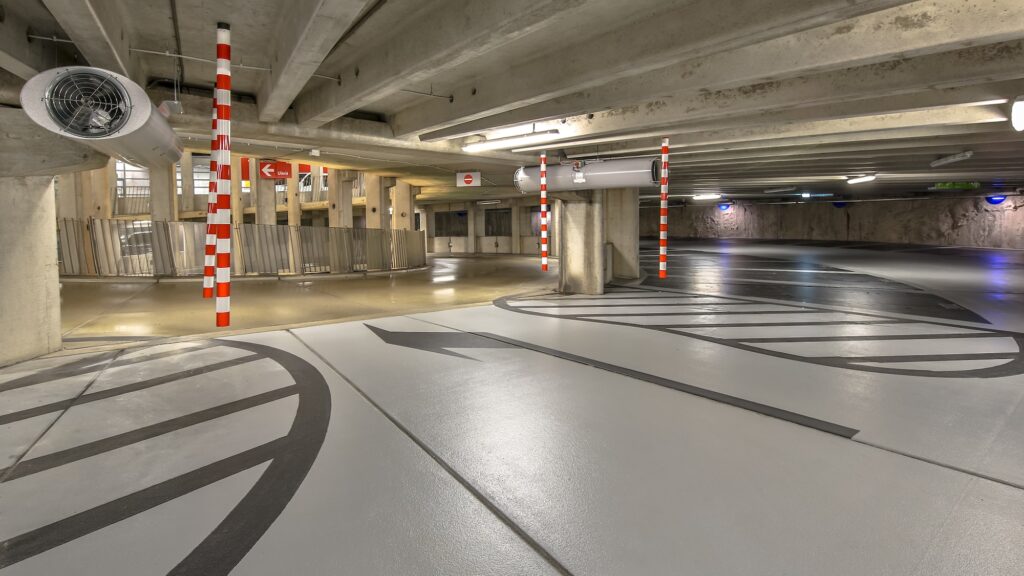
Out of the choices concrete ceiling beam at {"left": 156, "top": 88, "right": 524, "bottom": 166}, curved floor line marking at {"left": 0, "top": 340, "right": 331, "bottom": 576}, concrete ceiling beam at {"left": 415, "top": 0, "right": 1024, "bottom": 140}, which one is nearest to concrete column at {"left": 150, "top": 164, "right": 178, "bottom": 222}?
concrete ceiling beam at {"left": 156, "top": 88, "right": 524, "bottom": 166}

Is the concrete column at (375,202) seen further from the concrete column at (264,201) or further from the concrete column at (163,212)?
the concrete column at (163,212)

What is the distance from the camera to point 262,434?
3.22 m

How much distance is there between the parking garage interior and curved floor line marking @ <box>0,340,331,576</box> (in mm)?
19

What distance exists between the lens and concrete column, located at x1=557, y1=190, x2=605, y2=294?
33.0 ft

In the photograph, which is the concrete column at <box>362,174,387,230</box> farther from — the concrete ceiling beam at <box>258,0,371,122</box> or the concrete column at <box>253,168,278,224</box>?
the concrete ceiling beam at <box>258,0,371,122</box>

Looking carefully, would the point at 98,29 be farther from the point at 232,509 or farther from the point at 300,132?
the point at 300,132

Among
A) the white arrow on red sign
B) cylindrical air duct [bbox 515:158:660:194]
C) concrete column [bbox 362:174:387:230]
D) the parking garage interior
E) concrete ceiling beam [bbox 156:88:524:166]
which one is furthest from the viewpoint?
concrete column [bbox 362:174:387:230]

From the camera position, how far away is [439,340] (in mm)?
5887

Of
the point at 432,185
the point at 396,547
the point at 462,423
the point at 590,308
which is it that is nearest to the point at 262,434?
the point at 462,423

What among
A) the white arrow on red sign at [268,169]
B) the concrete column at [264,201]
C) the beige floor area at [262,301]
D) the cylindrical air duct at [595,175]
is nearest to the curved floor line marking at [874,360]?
the cylindrical air duct at [595,175]

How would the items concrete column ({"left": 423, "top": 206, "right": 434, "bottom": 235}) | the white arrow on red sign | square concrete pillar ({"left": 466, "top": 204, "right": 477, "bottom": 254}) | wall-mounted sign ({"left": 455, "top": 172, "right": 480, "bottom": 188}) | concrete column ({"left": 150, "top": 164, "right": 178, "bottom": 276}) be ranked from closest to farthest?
concrete column ({"left": 150, "top": 164, "right": 178, "bottom": 276}), the white arrow on red sign, wall-mounted sign ({"left": 455, "top": 172, "right": 480, "bottom": 188}), square concrete pillar ({"left": 466, "top": 204, "right": 477, "bottom": 254}), concrete column ({"left": 423, "top": 206, "right": 434, "bottom": 235})

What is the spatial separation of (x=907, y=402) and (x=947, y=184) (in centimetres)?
2130

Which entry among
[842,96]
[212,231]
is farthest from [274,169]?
[842,96]

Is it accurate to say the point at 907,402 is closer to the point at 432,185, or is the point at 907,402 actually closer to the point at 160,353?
the point at 160,353
